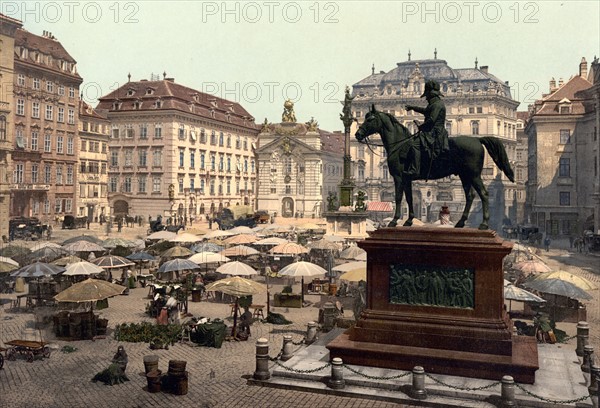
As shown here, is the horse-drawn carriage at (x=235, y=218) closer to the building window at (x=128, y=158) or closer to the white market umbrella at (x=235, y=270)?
the building window at (x=128, y=158)

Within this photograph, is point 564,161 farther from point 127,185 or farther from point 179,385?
point 179,385

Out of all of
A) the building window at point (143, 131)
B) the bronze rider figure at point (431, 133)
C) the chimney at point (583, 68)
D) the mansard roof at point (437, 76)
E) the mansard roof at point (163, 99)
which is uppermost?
the mansard roof at point (437, 76)

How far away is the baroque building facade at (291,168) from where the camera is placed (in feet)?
272

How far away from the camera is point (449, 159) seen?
14.7m

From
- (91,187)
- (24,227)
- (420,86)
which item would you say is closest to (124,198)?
(91,187)

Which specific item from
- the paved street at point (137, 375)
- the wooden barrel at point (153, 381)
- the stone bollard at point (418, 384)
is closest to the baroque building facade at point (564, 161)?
the paved street at point (137, 375)

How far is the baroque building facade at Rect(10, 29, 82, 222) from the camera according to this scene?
178 ft

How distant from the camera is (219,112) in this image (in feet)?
257

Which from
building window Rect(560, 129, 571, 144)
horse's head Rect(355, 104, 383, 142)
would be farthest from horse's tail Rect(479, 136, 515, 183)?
building window Rect(560, 129, 571, 144)

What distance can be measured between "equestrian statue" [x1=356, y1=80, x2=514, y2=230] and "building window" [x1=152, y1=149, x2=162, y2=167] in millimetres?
55953

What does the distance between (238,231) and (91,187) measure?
119ft

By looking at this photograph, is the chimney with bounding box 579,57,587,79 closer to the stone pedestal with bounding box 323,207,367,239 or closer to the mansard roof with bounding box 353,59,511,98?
the mansard roof with bounding box 353,59,511,98

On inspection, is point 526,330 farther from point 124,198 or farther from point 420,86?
point 420,86

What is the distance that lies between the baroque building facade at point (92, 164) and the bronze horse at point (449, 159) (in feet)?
183
